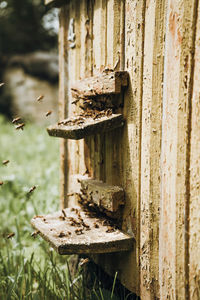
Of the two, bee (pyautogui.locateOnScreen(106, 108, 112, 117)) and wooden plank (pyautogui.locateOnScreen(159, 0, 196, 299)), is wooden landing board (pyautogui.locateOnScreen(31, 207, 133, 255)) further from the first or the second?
bee (pyautogui.locateOnScreen(106, 108, 112, 117))

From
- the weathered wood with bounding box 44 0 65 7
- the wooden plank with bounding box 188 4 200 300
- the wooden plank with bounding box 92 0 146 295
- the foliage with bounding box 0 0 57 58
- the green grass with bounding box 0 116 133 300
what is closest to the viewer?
the wooden plank with bounding box 188 4 200 300

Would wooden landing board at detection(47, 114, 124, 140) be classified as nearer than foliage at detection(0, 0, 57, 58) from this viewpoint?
Yes

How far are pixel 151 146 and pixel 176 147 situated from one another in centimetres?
21

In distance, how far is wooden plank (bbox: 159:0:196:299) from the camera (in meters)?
1.71

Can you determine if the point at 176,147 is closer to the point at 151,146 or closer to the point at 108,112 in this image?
the point at 151,146

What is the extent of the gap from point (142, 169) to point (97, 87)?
0.59 metres

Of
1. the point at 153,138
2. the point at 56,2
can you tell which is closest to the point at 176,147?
the point at 153,138

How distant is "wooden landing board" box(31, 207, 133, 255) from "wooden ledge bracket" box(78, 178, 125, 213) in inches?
4.5

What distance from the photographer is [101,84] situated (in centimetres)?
227

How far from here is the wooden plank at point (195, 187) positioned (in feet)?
5.45

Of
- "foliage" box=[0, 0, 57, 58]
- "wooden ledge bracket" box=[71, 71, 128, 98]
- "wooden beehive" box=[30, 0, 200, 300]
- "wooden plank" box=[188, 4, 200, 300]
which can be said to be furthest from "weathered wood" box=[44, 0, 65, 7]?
"foliage" box=[0, 0, 57, 58]

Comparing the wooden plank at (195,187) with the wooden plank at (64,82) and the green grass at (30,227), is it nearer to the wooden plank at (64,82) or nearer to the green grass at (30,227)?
the green grass at (30,227)

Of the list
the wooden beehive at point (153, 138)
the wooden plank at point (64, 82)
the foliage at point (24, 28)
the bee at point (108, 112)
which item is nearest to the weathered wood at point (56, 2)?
the wooden plank at point (64, 82)

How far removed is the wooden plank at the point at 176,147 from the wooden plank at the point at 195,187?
0.9 inches
